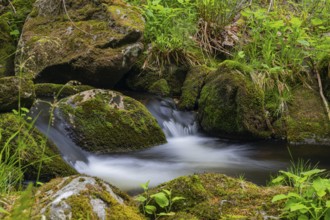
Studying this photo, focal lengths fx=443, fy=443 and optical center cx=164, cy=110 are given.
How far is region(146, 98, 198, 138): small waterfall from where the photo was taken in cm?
604

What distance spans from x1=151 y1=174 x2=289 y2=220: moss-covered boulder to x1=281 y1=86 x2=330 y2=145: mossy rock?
3.36m

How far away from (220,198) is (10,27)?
6388 millimetres

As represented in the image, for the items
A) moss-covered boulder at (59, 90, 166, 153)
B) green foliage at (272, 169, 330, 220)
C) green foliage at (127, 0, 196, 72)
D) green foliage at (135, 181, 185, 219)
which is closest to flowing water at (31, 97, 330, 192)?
moss-covered boulder at (59, 90, 166, 153)

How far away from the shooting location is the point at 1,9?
8102 mm

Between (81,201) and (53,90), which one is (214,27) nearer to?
(53,90)

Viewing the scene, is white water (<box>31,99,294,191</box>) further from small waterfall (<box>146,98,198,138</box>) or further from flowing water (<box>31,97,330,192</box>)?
small waterfall (<box>146,98,198,138</box>)

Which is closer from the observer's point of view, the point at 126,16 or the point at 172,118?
the point at 172,118

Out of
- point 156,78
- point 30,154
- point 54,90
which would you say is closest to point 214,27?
point 156,78

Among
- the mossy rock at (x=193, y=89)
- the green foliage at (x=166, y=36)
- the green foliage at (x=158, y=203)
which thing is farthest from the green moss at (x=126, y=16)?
the green foliage at (x=158, y=203)

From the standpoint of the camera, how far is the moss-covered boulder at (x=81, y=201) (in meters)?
1.93

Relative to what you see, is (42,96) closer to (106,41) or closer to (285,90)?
(106,41)

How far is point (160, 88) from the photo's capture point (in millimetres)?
6902

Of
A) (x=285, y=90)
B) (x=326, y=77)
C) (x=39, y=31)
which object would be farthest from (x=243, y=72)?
(x=39, y=31)

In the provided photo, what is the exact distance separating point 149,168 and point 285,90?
97.0 inches
